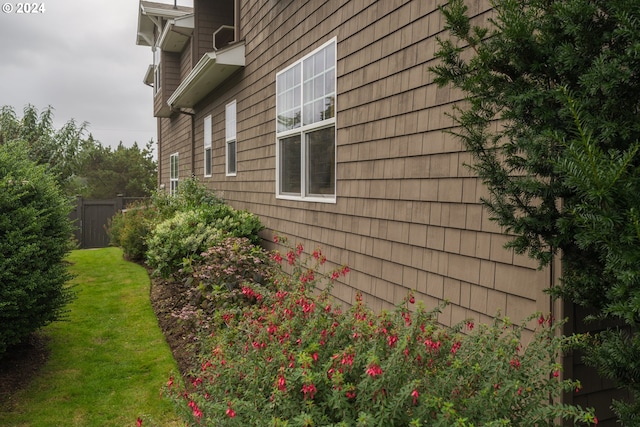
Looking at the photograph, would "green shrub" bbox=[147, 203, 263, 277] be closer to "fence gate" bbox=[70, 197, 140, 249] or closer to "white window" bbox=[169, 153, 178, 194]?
"white window" bbox=[169, 153, 178, 194]

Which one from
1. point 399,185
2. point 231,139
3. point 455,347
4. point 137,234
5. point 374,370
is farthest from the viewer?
point 137,234

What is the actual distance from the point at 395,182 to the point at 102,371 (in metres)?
3.73

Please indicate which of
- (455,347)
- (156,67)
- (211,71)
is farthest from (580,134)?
(156,67)

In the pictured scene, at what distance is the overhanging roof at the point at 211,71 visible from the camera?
8.84 metres

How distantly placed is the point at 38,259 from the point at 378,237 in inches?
137

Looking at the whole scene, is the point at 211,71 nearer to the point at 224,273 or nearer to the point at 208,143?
the point at 208,143

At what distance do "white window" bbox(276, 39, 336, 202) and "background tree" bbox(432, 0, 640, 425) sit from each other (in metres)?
3.51

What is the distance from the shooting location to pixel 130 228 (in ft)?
39.6

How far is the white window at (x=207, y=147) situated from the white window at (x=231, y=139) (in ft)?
5.46

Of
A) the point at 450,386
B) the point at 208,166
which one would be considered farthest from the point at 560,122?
the point at 208,166

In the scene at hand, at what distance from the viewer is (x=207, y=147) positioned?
12172 millimetres

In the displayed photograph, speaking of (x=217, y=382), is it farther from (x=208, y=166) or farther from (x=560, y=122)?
(x=208, y=166)

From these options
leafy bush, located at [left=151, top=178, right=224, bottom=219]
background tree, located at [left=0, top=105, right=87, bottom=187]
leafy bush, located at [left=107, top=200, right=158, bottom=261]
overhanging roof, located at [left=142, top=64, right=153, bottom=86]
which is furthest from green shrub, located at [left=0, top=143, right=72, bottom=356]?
overhanging roof, located at [left=142, top=64, right=153, bottom=86]

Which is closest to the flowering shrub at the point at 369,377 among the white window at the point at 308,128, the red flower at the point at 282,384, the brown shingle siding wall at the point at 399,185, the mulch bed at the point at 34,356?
the red flower at the point at 282,384
